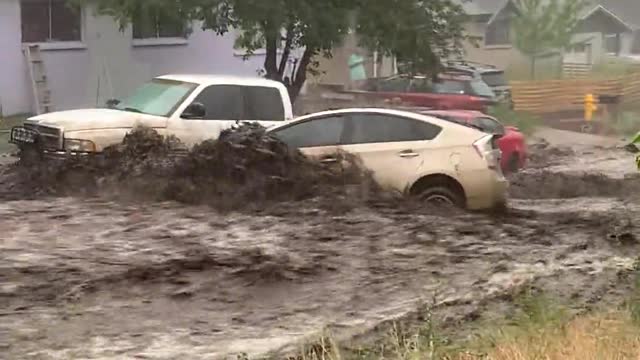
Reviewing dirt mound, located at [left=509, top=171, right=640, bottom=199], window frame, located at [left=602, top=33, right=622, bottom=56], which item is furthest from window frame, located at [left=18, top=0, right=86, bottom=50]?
window frame, located at [left=602, top=33, right=622, bottom=56]

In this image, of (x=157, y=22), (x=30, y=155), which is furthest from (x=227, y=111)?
(x=157, y=22)

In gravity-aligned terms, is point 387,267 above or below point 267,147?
below

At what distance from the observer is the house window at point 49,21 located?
25.3 metres

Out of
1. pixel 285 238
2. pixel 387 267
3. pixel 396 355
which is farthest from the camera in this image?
pixel 285 238

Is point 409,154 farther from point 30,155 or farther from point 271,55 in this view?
point 271,55

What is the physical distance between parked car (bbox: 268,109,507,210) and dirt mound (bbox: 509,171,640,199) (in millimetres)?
3361

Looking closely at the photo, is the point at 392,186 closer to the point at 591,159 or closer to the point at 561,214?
the point at 561,214

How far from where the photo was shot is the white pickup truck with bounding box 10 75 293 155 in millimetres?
13719

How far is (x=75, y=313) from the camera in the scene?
27.7 feet

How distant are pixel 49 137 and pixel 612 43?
50457 millimetres

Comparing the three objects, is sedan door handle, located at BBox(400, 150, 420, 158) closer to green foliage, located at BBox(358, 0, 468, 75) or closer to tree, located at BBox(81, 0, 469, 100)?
tree, located at BBox(81, 0, 469, 100)

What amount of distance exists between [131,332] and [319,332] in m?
1.28

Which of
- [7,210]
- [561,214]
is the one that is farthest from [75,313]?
[561,214]

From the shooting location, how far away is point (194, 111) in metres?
14.6
